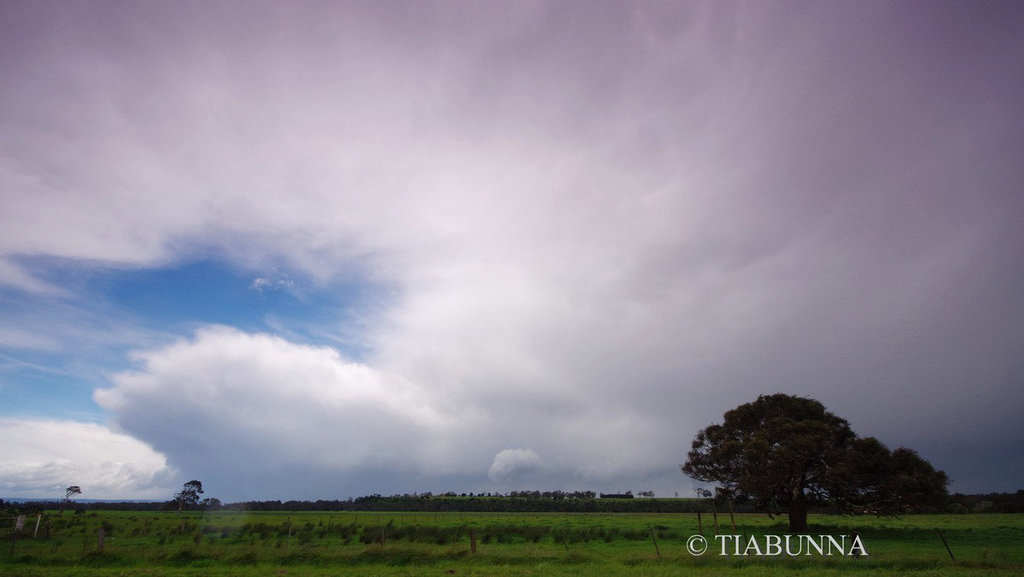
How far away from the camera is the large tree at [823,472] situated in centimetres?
4088

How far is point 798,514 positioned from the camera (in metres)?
42.6

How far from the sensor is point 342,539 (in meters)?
43.9

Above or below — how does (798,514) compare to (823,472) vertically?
below

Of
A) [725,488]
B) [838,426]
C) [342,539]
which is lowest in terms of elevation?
[342,539]

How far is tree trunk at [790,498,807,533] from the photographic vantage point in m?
42.3

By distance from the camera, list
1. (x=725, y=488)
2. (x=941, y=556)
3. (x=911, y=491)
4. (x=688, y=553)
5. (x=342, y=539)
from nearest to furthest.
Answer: (x=941, y=556) → (x=688, y=553) → (x=911, y=491) → (x=342, y=539) → (x=725, y=488)

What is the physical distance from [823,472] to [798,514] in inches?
160

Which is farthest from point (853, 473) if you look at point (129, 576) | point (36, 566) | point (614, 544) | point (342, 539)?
point (36, 566)

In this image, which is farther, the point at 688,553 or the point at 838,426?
the point at 838,426

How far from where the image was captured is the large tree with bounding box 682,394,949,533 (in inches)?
1609

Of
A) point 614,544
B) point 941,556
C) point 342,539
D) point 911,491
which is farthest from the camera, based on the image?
point 342,539

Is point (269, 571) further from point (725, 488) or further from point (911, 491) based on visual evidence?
point (911, 491)

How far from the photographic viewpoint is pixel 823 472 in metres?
41.8

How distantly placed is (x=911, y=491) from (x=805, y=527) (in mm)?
8227
